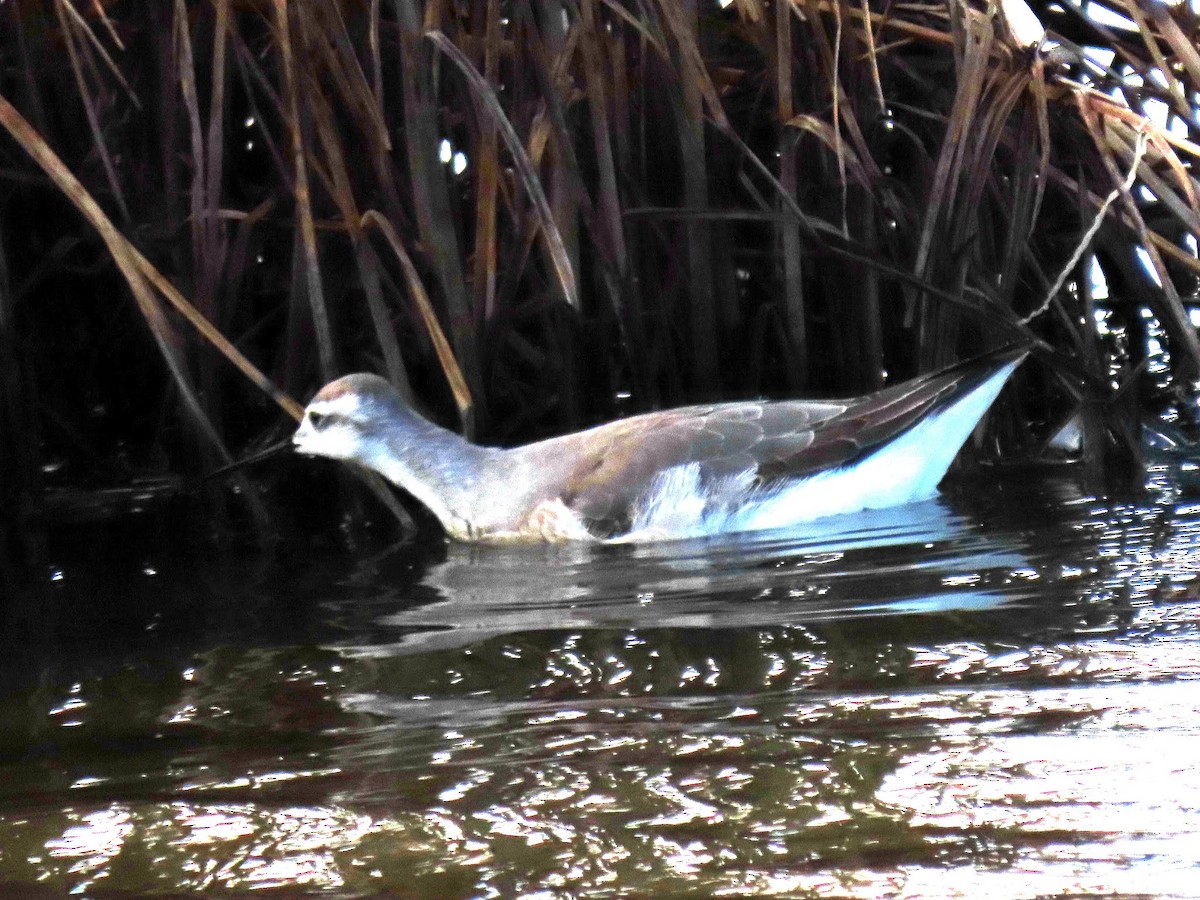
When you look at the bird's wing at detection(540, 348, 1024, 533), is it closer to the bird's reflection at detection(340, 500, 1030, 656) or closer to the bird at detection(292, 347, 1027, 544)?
the bird at detection(292, 347, 1027, 544)

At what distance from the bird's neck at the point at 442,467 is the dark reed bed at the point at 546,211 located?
0.49 feet

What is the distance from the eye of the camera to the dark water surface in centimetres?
281

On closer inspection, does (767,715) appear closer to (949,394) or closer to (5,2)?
(949,394)

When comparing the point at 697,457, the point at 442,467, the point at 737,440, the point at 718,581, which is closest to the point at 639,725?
the point at 718,581

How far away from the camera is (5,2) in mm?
6055

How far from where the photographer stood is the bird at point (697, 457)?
6012mm

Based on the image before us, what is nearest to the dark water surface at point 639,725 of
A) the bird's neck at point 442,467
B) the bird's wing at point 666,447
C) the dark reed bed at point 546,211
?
the bird's wing at point 666,447

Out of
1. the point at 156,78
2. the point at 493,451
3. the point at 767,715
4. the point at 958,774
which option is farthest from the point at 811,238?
the point at 958,774

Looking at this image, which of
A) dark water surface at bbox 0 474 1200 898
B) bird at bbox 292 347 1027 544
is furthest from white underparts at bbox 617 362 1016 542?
dark water surface at bbox 0 474 1200 898

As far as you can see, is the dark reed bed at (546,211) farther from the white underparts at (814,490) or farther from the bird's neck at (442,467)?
the white underparts at (814,490)

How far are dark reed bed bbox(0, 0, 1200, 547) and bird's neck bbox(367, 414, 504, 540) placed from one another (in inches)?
5.9

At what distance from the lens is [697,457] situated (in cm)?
602

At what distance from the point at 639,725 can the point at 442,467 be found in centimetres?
299

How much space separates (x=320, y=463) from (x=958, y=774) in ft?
15.4
